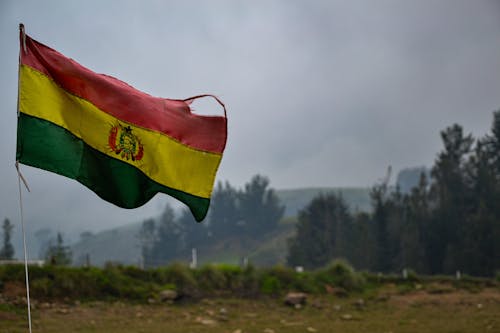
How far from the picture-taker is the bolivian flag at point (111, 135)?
18.8 feet

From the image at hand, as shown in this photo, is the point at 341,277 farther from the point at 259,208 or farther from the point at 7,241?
the point at 259,208

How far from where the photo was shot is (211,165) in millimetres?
6945

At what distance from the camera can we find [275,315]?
15703mm

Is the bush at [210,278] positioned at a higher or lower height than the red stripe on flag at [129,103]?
lower

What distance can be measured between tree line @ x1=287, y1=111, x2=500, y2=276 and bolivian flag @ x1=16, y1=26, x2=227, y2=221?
113 feet

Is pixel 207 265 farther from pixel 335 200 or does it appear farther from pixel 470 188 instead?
pixel 335 200

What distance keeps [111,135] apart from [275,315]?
34.7ft

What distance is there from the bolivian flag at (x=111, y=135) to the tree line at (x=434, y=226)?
113ft

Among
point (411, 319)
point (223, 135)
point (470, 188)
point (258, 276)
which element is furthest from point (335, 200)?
point (223, 135)

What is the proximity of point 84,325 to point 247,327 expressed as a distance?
12.0 feet

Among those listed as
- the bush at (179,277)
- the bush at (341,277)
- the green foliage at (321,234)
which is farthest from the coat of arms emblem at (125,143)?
the green foliage at (321,234)

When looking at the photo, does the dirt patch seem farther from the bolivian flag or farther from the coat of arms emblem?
the coat of arms emblem

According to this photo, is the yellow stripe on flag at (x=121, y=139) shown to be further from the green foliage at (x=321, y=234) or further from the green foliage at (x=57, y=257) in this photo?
the green foliage at (x=321, y=234)

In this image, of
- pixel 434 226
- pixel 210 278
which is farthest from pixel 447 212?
pixel 210 278
